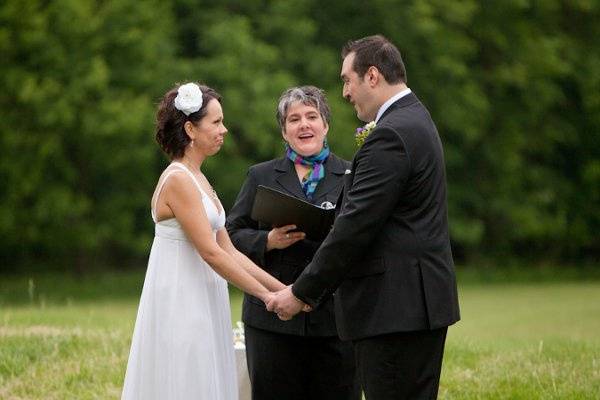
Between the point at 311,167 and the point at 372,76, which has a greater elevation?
the point at 372,76

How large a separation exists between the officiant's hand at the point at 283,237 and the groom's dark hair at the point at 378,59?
1.22m

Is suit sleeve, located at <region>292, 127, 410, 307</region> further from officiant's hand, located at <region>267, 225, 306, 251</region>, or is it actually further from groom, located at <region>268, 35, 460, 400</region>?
officiant's hand, located at <region>267, 225, 306, 251</region>

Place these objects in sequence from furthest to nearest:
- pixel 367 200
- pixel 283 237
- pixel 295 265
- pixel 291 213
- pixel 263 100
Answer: pixel 263 100
pixel 295 265
pixel 283 237
pixel 291 213
pixel 367 200

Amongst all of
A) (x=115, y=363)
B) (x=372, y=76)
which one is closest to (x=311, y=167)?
(x=372, y=76)

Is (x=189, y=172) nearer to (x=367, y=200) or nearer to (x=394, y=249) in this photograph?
(x=367, y=200)

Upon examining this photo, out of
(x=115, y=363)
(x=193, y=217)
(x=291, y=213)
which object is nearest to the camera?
(x=193, y=217)

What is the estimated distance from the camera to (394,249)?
4.94 m

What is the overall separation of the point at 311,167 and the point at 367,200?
146 cm

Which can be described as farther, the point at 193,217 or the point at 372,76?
the point at 193,217

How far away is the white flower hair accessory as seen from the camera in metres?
5.56

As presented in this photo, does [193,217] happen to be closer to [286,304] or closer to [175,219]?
[175,219]

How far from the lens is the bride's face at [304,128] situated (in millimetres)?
6195

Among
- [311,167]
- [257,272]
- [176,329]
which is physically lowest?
[176,329]

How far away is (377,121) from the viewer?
5.13 metres
